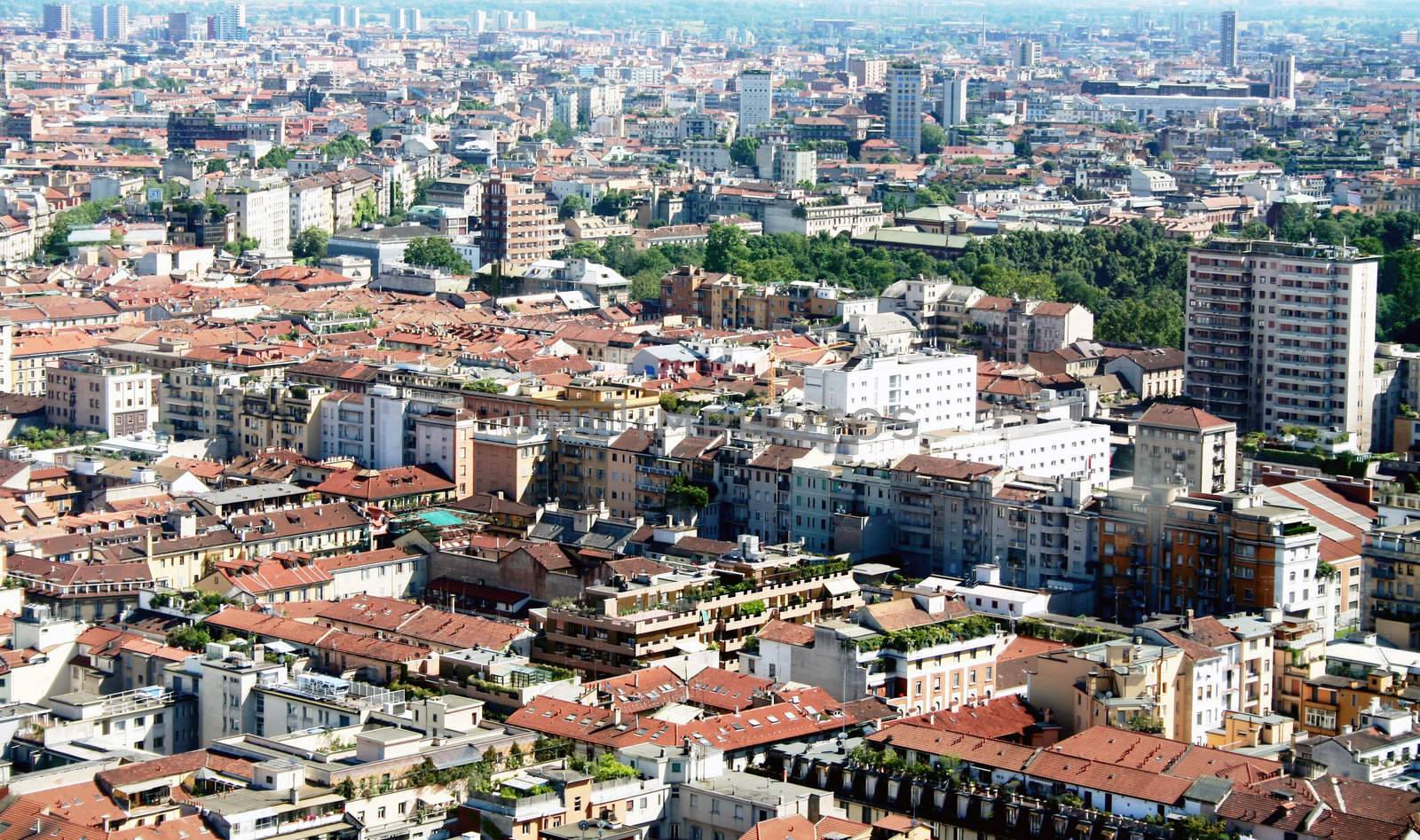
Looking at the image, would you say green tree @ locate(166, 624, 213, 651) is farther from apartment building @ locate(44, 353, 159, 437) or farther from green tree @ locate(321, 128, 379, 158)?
green tree @ locate(321, 128, 379, 158)

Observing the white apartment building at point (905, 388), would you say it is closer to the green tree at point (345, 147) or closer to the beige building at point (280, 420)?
the beige building at point (280, 420)

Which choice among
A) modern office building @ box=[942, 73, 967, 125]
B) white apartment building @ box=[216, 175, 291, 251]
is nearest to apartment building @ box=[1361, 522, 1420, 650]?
white apartment building @ box=[216, 175, 291, 251]

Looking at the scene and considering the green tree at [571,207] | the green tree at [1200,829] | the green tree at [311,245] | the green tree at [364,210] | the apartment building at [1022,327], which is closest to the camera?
the green tree at [1200,829]

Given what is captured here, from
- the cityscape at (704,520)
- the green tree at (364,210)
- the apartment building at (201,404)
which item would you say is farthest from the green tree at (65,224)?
the apartment building at (201,404)

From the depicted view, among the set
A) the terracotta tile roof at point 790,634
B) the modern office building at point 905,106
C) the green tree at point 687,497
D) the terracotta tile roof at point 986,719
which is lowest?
the terracotta tile roof at point 986,719

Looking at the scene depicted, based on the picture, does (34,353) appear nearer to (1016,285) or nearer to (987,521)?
(1016,285)

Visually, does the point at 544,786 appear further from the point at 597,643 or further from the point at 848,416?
the point at 848,416

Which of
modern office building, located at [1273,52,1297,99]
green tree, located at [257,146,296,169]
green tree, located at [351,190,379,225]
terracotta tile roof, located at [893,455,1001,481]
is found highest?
modern office building, located at [1273,52,1297,99]
